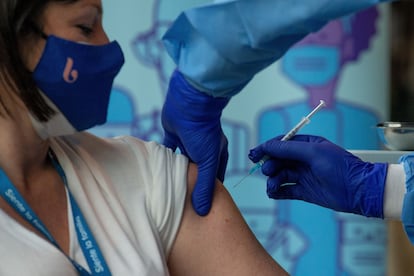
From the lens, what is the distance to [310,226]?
2.80 meters

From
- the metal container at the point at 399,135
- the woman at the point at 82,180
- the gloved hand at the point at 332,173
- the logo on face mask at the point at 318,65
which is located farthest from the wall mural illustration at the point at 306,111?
the woman at the point at 82,180

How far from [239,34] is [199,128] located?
0.26 m

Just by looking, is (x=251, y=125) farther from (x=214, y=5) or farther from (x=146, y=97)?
(x=214, y=5)

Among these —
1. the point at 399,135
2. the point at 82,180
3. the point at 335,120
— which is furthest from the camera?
the point at 335,120

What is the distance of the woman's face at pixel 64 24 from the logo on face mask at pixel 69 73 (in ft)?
0.15

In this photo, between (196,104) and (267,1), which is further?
(196,104)

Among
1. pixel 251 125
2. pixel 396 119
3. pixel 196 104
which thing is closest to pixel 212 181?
pixel 196 104

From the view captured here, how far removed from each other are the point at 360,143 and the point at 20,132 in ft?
5.54

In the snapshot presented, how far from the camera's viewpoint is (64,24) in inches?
54.2

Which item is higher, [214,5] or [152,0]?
[214,5]

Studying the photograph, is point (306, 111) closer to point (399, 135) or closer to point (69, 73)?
point (399, 135)

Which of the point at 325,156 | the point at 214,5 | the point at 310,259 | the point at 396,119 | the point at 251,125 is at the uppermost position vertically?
the point at 214,5

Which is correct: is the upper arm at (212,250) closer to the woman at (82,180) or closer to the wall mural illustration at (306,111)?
the woman at (82,180)

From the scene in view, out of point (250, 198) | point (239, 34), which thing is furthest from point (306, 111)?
point (239, 34)
